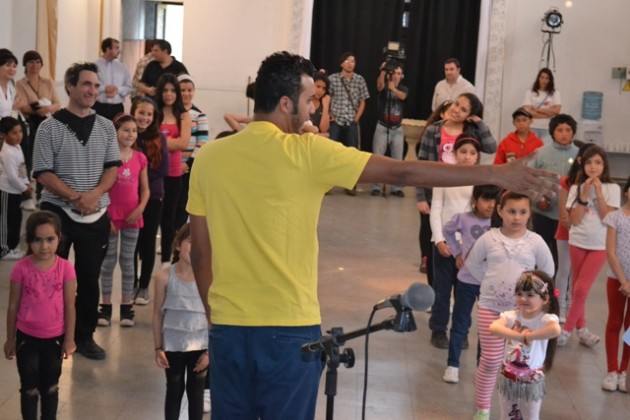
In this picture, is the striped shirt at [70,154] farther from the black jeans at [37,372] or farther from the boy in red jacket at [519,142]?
the boy in red jacket at [519,142]

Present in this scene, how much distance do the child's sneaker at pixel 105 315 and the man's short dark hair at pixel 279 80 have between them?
382cm

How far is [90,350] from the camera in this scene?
237 inches

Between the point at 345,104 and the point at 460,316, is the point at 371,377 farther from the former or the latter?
the point at 345,104

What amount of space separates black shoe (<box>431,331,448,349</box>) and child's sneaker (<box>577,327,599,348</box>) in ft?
3.09

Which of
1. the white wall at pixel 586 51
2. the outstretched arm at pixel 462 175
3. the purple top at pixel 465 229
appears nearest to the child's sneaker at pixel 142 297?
the purple top at pixel 465 229

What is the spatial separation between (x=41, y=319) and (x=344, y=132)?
913 cm

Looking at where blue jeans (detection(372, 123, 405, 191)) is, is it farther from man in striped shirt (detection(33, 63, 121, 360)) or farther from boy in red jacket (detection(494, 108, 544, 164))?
man in striped shirt (detection(33, 63, 121, 360))

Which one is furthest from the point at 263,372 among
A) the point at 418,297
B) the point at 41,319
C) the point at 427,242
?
the point at 427,242

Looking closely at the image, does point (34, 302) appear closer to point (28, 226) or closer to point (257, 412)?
point (28, 226)

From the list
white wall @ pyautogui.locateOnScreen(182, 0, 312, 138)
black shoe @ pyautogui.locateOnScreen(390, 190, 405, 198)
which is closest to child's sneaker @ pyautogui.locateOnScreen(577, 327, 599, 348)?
black shoe @ pyautogui.locateOnScreen(390, 190, 405, 198)

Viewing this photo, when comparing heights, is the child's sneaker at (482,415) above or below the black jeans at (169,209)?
below

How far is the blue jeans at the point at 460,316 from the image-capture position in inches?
234

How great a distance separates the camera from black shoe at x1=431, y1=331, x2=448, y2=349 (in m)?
6.68

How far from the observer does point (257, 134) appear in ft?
10.2
